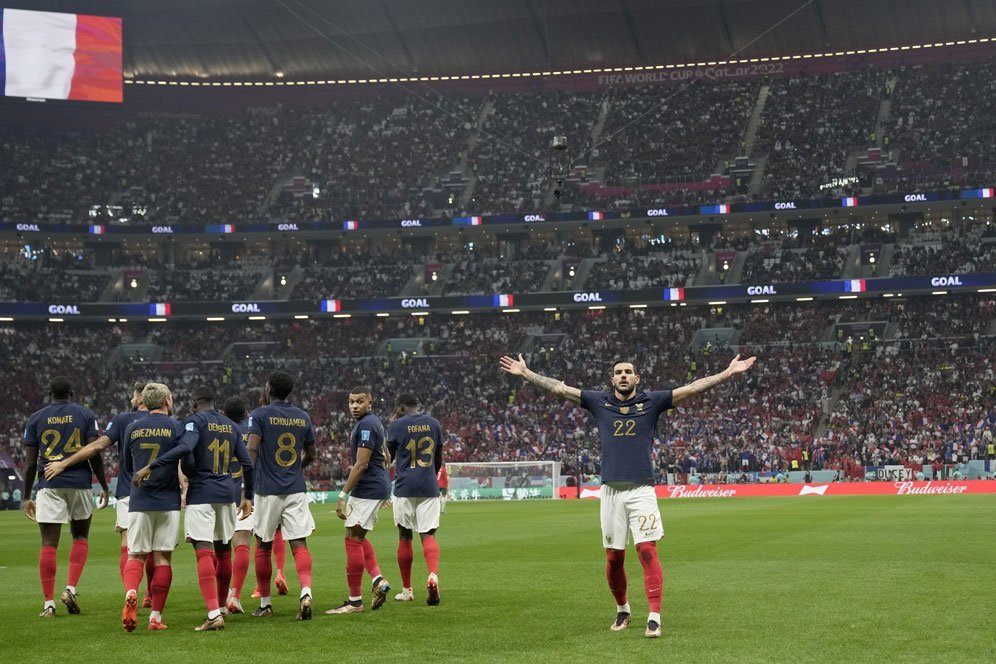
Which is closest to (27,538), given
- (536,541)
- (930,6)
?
(536,541)

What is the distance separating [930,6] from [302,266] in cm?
4142

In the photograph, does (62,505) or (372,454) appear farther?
(372,454)

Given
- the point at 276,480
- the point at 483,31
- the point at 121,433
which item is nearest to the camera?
the point at 276,480

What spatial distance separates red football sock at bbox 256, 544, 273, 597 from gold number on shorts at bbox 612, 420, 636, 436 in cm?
405

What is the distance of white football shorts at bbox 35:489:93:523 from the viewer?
1293cm

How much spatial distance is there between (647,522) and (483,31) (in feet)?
219

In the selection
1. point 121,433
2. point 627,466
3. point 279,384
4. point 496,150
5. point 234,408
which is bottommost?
point 627,466

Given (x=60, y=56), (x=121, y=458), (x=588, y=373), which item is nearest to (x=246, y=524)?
(x=121, y=458)

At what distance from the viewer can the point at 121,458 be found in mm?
12555

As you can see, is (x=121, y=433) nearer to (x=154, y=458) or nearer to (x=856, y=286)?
(x=154, y=458)

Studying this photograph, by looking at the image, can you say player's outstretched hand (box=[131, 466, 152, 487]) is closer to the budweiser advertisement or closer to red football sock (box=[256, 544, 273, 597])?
red football sock (box=[256, 544, 273, 597])

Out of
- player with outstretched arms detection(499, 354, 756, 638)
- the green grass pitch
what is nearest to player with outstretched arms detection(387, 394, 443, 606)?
the green grass pitch

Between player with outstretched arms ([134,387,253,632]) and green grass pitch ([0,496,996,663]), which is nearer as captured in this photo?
green grass pitch ([0,496,996,663])

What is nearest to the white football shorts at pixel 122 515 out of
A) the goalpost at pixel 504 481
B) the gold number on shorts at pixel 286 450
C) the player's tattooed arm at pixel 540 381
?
the gold number on shorts at pixel 286 450
